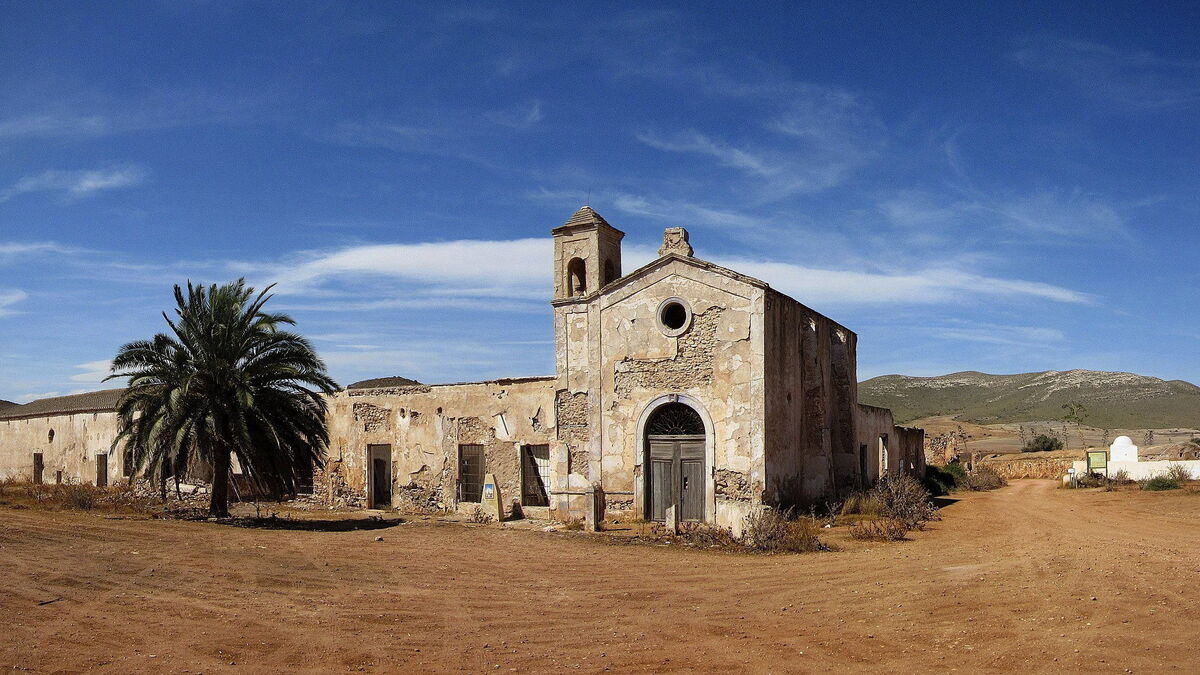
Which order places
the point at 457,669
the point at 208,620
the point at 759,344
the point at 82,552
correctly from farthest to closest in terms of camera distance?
the point at 759,344 → the point at 82,552 → the point at 208,620 → the point at 457,669

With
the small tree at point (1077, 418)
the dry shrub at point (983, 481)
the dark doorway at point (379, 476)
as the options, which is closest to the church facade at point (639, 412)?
the dark doorway at point (379, 476)

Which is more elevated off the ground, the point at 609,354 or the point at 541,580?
the point at 609,354

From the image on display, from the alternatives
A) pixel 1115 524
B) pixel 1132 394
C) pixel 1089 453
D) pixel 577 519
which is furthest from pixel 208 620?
pixel 1132 394

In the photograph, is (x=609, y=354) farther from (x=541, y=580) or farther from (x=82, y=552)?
(x=82, y=552)

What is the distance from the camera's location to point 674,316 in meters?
20.8

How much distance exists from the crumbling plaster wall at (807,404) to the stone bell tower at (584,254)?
4824 millimetres

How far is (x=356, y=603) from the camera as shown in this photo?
36.3 ft

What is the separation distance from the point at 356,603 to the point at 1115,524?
16.5 m

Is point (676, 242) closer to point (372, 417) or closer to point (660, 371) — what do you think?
point (660, 371)

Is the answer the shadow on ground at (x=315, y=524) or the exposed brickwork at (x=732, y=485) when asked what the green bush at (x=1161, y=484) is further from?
the shadow on ground at (x=315, y=524)

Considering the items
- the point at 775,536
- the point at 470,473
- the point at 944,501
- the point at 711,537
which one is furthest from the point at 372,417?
the point at 944,501

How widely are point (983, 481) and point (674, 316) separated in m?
18.9

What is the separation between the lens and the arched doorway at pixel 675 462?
20.0m

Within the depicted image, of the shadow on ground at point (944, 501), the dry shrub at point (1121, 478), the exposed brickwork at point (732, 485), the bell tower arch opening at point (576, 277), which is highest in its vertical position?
the bell tower arch opening at point (576, 277)
